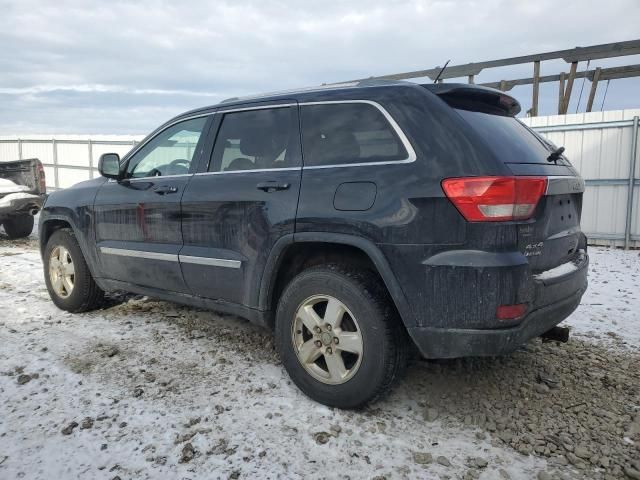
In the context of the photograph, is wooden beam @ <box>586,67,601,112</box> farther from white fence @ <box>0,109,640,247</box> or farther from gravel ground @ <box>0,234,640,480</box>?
gravel ground @ <box>0,234,640,480</box>

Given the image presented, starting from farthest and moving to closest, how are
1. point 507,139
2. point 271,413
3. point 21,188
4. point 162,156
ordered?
point 21,188
point 162,156
point 271,413
point 507,139

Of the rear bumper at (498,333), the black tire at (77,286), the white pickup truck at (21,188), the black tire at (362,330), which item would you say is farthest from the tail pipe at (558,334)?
the white pickup truck at (21,188)

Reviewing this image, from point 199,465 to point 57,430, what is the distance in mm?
883

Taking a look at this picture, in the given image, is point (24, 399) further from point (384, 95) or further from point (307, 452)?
point (384, 95)

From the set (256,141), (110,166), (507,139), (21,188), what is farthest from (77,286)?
(21,188)

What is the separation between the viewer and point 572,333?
4.21m

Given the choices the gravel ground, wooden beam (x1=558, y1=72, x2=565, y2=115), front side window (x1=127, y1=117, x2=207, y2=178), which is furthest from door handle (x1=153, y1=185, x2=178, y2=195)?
wooden beam (x1=558, y1=72, x2=565, y2=115)

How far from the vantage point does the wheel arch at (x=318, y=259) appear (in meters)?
2.53

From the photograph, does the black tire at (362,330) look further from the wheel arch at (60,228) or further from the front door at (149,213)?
the wheel arch at (60,228)

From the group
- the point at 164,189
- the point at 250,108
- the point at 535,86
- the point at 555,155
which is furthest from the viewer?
the point at 535,86

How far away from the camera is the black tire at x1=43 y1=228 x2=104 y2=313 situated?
4.52m

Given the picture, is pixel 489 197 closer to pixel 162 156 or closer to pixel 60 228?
pixel 162 156

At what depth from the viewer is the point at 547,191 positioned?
2514 mm

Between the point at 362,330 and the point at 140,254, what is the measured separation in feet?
6.94
